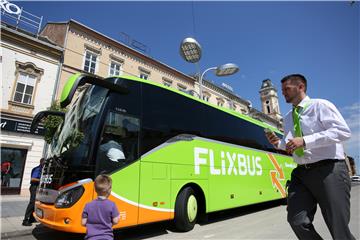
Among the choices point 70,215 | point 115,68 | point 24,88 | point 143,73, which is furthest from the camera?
point 143,73

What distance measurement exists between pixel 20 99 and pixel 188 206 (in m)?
→ 13.9

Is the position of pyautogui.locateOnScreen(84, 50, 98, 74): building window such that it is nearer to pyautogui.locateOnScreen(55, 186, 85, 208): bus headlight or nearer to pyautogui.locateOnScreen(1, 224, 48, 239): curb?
pyautogui.locateOnScreen(1, 224, 48, 239): curb

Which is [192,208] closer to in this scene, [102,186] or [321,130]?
[102,186]

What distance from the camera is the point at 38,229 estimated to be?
6.64 m

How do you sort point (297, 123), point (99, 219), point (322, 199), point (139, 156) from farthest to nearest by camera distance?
point (139, 156)
point (99, 219)
point (297, 123)
point (322, 199)

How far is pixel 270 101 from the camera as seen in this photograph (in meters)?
59.9

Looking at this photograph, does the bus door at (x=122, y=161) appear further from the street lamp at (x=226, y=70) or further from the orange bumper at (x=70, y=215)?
the street lamp at (x=226, y=70)

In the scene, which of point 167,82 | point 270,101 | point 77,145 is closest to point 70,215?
point 77,145

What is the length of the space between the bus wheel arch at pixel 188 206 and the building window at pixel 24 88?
13.6 metres

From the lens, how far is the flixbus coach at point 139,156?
465cm

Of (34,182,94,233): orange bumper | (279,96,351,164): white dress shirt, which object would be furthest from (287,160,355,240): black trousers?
(34,182,94,233): orange bumper

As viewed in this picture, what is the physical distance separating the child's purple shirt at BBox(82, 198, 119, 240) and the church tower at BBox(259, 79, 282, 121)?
5736 cm

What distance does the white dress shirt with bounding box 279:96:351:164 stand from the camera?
7.99 feet

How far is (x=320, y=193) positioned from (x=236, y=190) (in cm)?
589
